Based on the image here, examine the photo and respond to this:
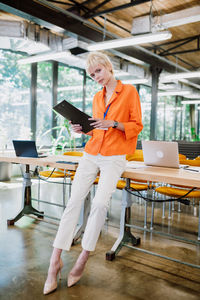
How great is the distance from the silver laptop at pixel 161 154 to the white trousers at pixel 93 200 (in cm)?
37

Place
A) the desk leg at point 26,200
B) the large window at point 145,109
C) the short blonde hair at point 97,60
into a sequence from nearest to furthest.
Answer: the short blonde hair at point 97,60
the desk leg at point 26,200
the large window at point 145,109

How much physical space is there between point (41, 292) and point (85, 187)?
2.43ft

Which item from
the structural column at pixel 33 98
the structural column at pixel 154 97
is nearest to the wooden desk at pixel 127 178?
the structural column at pixel 33 98

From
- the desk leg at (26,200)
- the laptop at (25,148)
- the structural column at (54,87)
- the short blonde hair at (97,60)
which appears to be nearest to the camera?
the short blonde hair at (97,60)

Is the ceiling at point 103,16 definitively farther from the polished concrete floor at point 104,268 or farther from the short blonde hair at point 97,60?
the polished concrete floor at point 104,268

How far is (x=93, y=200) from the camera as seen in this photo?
1.86 metres

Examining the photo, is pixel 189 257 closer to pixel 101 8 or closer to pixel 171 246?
pixel 171 246

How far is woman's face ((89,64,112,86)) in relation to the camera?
2.02 m

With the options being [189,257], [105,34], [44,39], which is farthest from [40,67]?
[189,257]

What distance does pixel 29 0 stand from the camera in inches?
173

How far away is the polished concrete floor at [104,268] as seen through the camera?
183 cm

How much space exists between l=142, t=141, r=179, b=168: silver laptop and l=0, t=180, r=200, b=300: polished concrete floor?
0.84 meters

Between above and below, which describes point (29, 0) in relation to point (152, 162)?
above

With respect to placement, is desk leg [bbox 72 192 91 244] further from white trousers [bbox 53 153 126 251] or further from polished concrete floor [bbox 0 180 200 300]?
white trousers [bbox 53 153 126 251]
